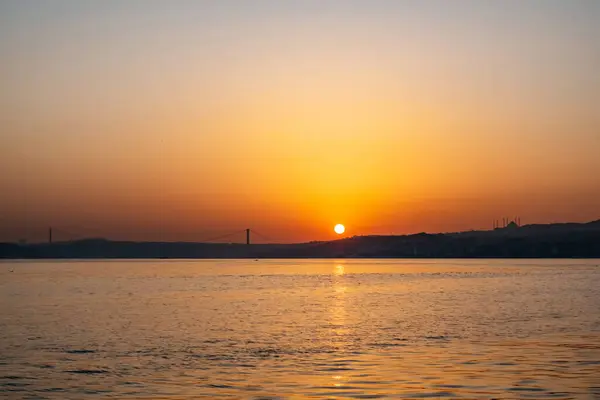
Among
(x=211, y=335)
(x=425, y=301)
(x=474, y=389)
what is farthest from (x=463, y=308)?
(x=474, y=389)

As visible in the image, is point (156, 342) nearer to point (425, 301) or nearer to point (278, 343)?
point (278, 343)

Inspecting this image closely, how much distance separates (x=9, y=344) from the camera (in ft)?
136

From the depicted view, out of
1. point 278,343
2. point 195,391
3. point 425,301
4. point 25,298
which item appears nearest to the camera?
point 195,391

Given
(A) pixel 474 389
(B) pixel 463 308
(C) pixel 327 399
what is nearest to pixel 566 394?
(A) pixel 474 389

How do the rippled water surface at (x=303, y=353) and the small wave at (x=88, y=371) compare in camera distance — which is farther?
the small wave at (x=88, y=371)

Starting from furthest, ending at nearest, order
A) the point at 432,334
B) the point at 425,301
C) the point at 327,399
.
Answer: the point at 425,301
the point at 432,334
the point at 327,399

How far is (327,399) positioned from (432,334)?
20561 mm

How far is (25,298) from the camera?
285 feet

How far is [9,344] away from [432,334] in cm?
2040

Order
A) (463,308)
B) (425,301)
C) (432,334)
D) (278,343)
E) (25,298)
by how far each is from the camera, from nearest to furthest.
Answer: (278,343)
(432,334)
(463,308)
(425,301)
(25,298)

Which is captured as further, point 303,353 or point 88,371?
point 303,353

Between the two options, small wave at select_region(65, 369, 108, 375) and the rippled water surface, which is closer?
the rippled water surface

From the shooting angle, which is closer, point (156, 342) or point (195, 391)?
point (195, 391)

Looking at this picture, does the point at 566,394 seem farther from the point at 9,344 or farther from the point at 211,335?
the point at 9,344
